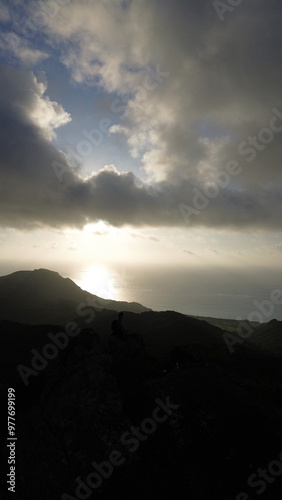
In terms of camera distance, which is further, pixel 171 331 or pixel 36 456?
pixel 171 331

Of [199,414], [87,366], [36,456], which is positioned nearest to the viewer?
[36,456]

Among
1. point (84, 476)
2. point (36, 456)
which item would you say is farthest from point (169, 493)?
point (36, 456)

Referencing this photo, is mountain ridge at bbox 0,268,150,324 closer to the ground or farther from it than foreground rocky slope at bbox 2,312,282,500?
farther from it

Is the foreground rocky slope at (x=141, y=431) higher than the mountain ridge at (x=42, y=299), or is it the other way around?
the mountain ridge at (x=42, y=299)

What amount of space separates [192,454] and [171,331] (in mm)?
49461

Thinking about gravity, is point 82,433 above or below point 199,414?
below

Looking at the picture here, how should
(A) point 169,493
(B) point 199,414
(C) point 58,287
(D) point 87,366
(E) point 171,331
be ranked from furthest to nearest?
(C) point 58,287 → (E) point 171,331 → (D) point 87,366 → (B) point 199,414 → (A) point 169,493

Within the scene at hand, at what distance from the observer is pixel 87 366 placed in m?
21.7

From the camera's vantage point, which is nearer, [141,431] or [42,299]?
[141,431]

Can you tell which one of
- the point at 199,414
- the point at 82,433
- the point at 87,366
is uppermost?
the point at 87,366

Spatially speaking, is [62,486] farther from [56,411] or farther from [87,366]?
[87,366]

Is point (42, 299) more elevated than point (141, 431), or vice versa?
point (42, 299)

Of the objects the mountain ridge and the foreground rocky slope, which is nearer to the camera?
the foreground rocky slope

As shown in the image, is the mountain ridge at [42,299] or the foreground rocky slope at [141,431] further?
the mountain ridge at [42,299]
